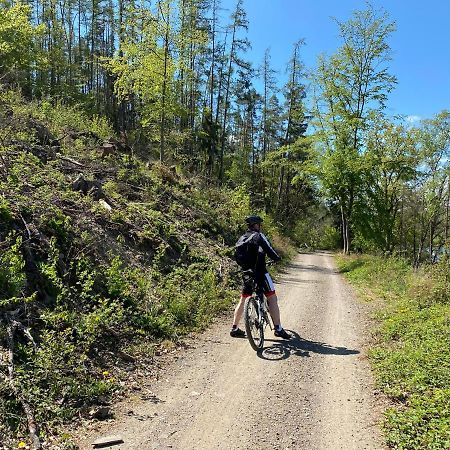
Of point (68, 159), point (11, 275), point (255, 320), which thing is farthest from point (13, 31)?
point (255, 320)

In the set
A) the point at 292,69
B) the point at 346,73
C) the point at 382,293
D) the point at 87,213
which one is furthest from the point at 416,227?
the point at 87,213

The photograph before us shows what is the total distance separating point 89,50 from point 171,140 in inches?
904

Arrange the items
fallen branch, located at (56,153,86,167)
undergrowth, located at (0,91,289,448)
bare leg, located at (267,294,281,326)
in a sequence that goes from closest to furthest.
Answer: undergrowth, located at (0,91,289,448)
bare leg, located at (267,294,281,326)
fallen branch, located at (56,153,86,167)

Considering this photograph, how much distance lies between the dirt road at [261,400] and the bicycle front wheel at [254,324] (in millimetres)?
164

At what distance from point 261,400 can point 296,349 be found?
2030 millimetres

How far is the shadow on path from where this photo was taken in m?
6.43

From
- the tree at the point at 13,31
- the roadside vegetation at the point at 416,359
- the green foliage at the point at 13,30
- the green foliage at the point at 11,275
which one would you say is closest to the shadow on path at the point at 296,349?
the roadside vegetation at the point at 416,359

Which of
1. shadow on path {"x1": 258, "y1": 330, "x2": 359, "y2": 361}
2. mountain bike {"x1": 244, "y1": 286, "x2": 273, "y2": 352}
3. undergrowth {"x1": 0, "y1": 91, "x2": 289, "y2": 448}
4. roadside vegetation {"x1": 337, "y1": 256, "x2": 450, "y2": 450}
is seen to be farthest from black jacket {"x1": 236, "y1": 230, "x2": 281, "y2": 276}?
Answer: roadside vegetation {"x1": 337, "y1": 256, "x2": 450, "y2": 450}

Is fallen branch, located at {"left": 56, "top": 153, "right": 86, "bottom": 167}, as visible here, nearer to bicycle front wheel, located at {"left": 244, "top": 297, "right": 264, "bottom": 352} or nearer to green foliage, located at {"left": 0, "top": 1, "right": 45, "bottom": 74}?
green foliage, located at {"left": 0, "top": 1, "right": 45, "bottom": 74}

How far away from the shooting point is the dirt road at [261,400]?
4.05 metres

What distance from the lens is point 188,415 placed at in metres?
4.48

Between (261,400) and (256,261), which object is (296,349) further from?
(261,400)

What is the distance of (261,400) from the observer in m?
4.88

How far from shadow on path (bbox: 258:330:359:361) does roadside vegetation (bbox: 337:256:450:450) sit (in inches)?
23.2
